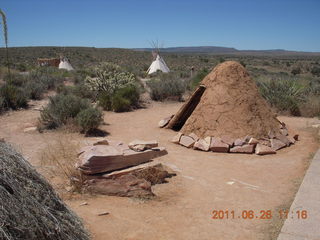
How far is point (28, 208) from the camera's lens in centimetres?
248

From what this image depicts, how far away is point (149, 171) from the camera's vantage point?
524 centimetres

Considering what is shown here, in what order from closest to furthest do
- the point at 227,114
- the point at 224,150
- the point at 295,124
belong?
the point at 224,150 < the point at 227,114 < the point at 295,124

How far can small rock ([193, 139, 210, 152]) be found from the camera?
23.3 feet

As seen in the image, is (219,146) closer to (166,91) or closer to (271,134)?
(271,134)

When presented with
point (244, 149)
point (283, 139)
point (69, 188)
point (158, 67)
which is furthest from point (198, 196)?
point (158, 67)

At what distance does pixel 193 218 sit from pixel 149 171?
1.34m

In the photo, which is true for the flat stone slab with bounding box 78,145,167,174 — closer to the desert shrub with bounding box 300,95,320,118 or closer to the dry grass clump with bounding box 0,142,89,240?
the dry grass clump with bounding box 0,142,89,240

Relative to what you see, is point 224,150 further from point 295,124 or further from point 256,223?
point 295,124

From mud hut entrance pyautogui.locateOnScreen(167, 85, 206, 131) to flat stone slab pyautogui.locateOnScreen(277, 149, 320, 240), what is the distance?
12.6 ft

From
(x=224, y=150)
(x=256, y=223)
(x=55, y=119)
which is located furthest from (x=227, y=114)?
(x=55, y=119)

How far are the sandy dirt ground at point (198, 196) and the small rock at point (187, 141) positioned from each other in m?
0.20

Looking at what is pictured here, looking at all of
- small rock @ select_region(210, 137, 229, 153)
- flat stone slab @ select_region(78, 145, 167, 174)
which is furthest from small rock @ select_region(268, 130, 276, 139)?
flat stone slab @ select_region(78, 145, 167, 174)

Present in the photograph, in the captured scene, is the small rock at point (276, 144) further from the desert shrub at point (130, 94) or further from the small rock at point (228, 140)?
the desert shrub at point (130, 94)

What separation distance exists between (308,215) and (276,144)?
139 inches
